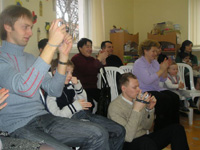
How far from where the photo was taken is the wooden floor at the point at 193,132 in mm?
1969

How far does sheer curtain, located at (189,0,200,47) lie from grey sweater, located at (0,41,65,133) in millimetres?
4214

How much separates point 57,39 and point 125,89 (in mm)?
836

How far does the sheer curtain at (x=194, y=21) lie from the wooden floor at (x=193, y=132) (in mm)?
2190

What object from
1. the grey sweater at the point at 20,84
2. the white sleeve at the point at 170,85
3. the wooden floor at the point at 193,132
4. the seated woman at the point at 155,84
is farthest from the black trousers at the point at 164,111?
the grey sweater at the point at 20,84

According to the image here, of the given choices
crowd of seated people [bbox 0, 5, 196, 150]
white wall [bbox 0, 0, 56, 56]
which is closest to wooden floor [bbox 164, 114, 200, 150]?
crowd of seated people [bbox 0, 5, 196, 150]

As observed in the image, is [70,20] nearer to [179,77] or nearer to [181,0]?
[179,77]

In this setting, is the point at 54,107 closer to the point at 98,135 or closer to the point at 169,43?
the point at 98,135

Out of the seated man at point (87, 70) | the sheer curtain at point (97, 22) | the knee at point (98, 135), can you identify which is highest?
the sheer curtain at point (97, 22)

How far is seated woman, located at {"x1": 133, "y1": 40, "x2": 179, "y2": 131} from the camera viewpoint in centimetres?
213

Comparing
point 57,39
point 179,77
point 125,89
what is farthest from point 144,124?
point 179,77

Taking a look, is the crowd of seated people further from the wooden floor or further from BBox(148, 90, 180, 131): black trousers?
the wooden floor

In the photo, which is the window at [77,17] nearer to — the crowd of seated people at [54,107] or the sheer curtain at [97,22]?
the sheer curtain at [97,22]

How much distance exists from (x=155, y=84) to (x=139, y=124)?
102cm

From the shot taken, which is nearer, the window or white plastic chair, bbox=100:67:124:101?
white plastic chair, bbox=100:67:124:101
